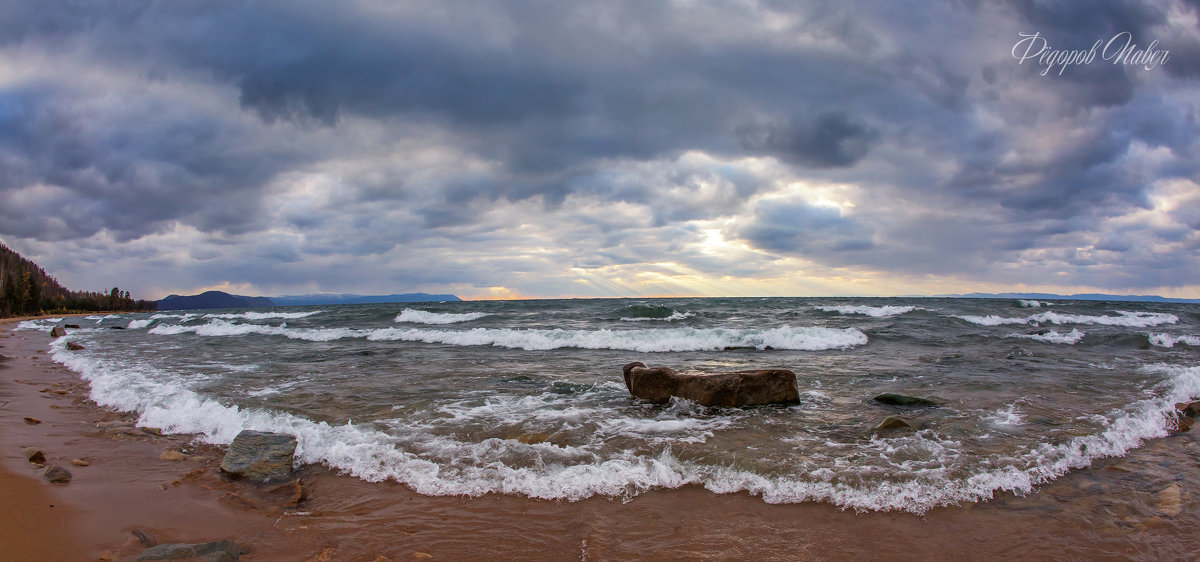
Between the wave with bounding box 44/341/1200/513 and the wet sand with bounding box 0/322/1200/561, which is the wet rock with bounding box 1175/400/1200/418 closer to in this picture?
the wave with bounding box 44/341/1200/513

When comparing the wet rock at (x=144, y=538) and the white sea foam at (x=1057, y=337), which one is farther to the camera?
the white sea foam at (x=1057, y=337)

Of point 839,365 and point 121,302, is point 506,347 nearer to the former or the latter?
point 839,365

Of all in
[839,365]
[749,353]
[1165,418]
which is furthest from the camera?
[749,353]

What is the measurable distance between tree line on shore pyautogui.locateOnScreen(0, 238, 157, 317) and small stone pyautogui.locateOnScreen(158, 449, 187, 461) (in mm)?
85766

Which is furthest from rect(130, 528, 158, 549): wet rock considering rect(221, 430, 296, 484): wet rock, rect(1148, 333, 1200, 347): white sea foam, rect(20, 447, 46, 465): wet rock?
rect(1148, 333, 1200, 347): white sea foam

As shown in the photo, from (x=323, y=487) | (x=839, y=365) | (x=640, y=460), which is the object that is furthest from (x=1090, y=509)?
(x=839, y=365)

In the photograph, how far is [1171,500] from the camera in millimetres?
4367

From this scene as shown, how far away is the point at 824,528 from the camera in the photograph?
12.7 ft

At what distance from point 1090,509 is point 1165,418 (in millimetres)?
4711

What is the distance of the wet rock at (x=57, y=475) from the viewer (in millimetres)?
4778

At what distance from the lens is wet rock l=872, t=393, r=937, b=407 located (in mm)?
7777

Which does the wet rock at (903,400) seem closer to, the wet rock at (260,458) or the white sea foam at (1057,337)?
the wet rock at (260,458)

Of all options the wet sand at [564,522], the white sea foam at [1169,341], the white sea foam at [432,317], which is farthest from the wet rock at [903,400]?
the white sea foam at [432,317]

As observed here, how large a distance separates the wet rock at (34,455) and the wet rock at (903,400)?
11.1 meters
